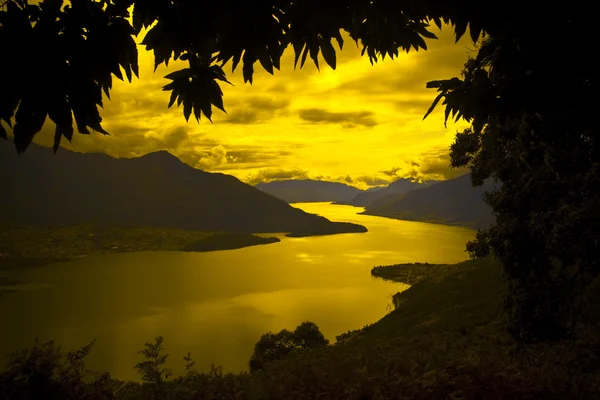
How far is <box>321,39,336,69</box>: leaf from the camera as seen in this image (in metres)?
3.72

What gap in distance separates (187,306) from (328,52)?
11506 cm

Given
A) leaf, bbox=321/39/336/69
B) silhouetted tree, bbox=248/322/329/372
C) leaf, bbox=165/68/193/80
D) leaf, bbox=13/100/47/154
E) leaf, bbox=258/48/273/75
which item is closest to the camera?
leaf, bbox=13/100/47/154

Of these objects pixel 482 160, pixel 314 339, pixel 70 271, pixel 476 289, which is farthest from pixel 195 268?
pixel 482 160

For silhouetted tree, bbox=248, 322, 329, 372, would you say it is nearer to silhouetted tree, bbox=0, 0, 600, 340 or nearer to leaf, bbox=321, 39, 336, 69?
silhouetted tree, bbox=0, 0, 600, 340

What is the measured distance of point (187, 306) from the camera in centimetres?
11044

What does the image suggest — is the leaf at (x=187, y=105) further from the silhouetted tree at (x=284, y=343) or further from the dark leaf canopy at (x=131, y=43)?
the silhouetted tree at (x=284, y=343)

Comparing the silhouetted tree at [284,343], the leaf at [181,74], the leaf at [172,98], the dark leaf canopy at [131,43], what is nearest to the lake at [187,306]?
the silhouetted tree at [284,343]

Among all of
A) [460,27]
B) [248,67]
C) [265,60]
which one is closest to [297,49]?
[265,60]

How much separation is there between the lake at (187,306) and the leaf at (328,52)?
219 feet

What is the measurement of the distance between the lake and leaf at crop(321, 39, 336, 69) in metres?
66.6

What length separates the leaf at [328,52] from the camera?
372cm

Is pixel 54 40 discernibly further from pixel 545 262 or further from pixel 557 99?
pixel 545 262

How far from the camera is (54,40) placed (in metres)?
2.54

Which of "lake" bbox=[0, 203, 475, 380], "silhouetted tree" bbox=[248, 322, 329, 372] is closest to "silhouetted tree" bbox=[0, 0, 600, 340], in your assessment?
"silhouetted tree" bbox=[248, 322, 329, 372]
